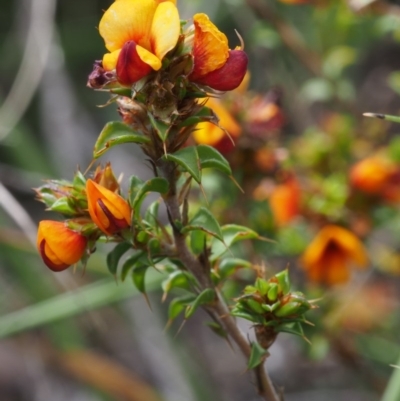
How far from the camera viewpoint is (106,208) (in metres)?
0.59

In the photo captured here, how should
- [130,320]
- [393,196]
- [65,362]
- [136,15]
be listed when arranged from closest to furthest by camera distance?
[136,15] → [393,196] → [65,362] → [130,320]

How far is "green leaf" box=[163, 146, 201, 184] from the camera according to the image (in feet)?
1.84

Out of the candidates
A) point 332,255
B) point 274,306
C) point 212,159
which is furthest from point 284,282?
point 332,255

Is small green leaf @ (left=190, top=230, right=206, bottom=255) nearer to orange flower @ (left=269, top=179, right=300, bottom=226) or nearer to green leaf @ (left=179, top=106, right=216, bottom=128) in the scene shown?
green leaf @ (left=179, top=106, right=216, bottom=128)

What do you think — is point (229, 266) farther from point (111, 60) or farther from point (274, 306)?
point (111, 60)

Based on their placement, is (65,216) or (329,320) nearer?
(65,216)

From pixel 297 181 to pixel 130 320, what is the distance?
96 centimetres

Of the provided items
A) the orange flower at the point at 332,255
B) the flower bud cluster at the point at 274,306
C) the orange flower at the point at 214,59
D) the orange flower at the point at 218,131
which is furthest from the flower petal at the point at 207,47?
the orange flower at the point at 332,255

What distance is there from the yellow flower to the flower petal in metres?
0.03

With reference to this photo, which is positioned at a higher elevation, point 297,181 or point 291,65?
point 297,181

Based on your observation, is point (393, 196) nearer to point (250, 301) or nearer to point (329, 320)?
point (329, 320)

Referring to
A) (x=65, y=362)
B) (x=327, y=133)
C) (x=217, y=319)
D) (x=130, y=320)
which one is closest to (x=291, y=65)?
(x=327, y=133)

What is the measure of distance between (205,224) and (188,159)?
3.4 inches

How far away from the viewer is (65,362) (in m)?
1.85
